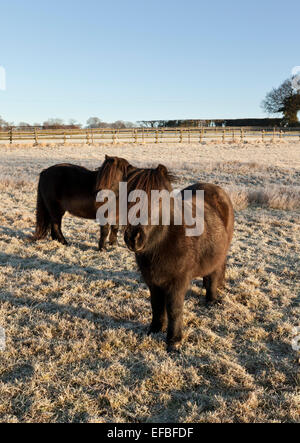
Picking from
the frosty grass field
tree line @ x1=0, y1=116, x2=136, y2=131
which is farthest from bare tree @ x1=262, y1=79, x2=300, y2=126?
the frosty grass field

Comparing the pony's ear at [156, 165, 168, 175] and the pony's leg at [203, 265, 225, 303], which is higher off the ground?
the pony's ear at [156, 165, 168, 175]

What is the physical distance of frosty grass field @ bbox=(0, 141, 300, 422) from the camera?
7.70 feet

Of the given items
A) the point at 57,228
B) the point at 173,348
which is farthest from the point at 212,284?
the point at 57,228

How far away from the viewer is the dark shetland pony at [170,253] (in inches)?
94.1

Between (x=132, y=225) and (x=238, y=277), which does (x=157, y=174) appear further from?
(x=238, y=277)

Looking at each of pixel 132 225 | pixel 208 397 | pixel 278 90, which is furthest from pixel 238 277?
pixel 278 90

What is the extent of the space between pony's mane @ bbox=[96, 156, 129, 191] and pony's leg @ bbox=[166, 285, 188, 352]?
2039mm

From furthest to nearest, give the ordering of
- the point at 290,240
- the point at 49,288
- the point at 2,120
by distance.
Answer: the point at 2,120 → the point at 290,240 → the point at 49,288

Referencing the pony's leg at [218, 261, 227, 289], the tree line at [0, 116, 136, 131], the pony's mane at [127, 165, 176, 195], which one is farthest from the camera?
the tree line at [0, 116, 136, 131]

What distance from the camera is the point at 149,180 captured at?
2.36 meters

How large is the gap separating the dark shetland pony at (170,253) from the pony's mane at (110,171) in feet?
3.92

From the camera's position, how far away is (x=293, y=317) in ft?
11.8

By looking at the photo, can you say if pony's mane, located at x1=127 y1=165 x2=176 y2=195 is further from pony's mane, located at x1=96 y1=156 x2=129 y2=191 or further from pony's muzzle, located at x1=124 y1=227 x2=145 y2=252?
pony's mane, located at x1=96 y1=156 x2=129 y2=191
